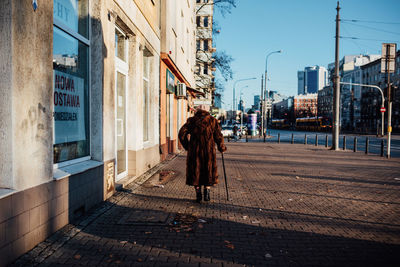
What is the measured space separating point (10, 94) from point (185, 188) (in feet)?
15.8

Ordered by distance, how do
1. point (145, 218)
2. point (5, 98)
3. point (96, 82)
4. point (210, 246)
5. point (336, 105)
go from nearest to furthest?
1. point (5, 98)
2. point (210, 246)
3. point (145, 218)
4. point (96, 82)
5. point (336, 105)

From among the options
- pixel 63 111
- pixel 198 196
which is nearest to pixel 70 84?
pixel 63 111

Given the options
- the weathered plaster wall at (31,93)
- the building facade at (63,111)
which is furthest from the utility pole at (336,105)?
the weathered plaster wall at (31,93)

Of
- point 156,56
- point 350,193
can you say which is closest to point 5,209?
point 350,193

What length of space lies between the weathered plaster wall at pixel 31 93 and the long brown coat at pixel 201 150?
2659 mm

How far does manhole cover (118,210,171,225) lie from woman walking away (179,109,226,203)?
1005mm

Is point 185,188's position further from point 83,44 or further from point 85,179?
point 83,44

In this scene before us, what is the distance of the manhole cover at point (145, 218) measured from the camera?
501 cm

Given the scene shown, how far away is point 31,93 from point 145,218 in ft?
7.98

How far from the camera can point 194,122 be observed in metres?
6.41

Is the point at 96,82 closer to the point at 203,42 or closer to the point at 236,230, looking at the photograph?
the point at 236,230

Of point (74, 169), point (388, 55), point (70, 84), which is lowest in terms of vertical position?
point (74, 169)

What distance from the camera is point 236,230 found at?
4.70 metres

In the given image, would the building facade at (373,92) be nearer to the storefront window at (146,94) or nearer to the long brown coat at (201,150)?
the storefront window at (146,94)
